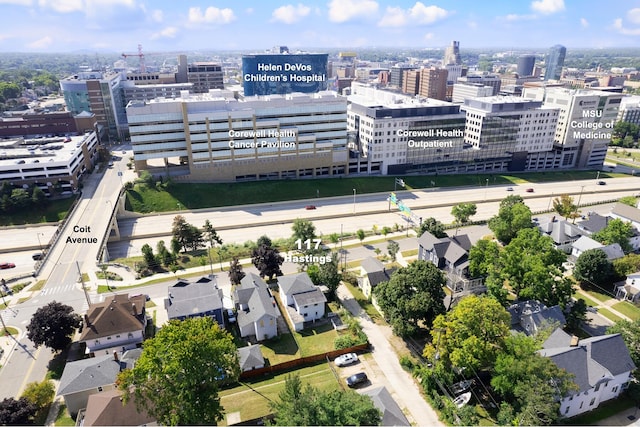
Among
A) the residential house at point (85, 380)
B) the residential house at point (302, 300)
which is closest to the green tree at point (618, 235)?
the residential house at point (302, 300)

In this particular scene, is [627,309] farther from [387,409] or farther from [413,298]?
[387,409]

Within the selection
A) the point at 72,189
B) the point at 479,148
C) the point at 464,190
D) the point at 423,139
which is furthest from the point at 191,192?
the point at 479,148

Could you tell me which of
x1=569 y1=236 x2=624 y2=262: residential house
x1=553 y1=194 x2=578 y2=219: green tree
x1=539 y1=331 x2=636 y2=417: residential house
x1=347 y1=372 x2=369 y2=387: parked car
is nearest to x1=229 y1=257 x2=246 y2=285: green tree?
x1=347 y1=372 x2=369 y2=387: parked car

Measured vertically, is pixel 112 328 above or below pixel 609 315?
above

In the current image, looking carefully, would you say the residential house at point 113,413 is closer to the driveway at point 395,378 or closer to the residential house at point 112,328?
the residential house at point 112,328

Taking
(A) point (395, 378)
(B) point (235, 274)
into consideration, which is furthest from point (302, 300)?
(A) point (395, 378)

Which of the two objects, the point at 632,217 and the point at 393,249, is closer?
the point at 393,249

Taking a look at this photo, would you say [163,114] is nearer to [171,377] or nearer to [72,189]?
[72,189]
